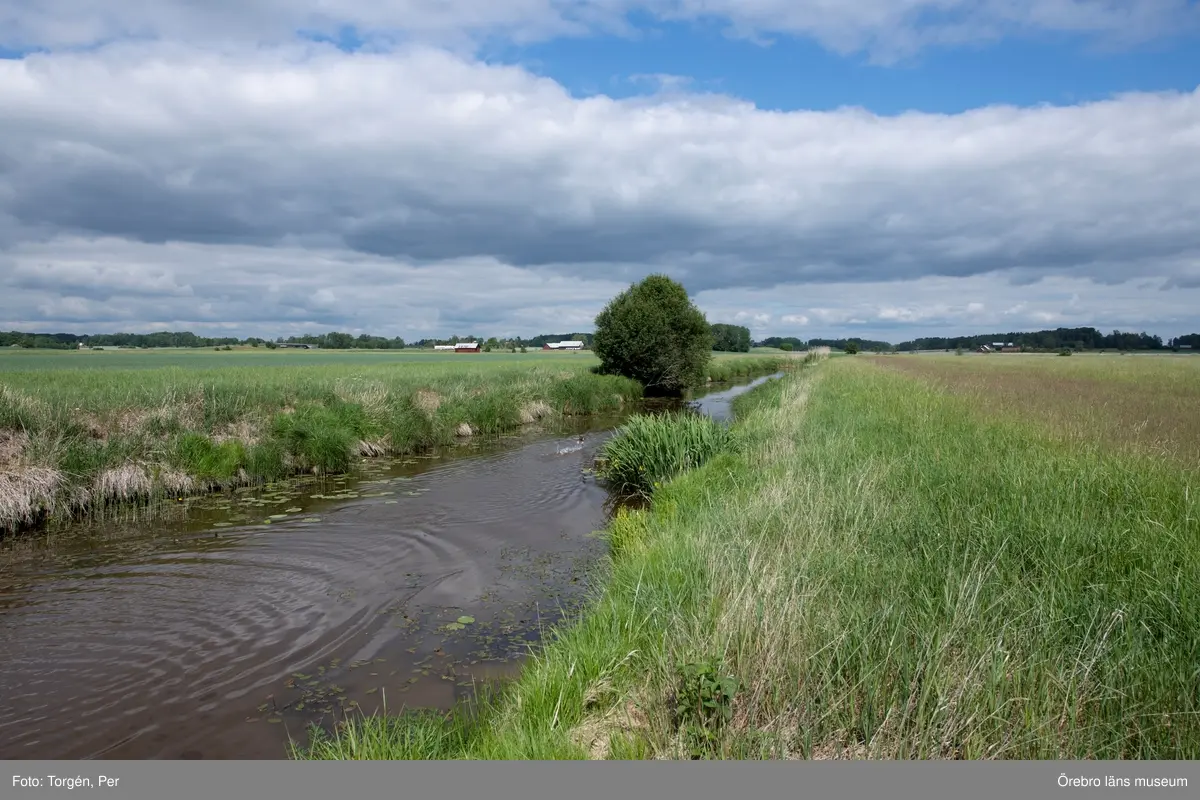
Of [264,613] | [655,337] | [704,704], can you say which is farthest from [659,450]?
[655,337]

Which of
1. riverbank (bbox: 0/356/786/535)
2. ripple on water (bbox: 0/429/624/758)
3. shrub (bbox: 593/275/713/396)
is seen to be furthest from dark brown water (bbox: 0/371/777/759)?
shrub (bbox: 593/275/713/396)

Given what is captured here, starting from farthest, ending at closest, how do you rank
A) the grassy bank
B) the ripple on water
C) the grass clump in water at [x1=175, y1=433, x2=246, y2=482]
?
the grass clump in water at [x1=175, y1=433, x2=246, y2=482]
the ripple on water
the grassy bank

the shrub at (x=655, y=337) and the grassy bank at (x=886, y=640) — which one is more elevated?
the shrub at (x=655, y=337)

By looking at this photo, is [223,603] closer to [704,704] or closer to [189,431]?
[704,704]

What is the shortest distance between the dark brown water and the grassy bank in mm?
1118

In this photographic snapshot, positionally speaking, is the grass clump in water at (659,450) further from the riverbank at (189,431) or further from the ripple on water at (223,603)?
the riverbank at (189,431)

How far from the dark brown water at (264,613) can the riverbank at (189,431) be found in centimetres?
97

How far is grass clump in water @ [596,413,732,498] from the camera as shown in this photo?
43.5ft

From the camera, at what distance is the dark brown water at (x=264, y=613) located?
214 inches

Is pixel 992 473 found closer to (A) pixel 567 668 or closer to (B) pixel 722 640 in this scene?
(B) pixel 722 640

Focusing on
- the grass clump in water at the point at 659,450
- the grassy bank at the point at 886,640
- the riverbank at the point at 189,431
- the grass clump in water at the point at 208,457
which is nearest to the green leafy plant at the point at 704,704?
the grassy bank at the point at 886,640

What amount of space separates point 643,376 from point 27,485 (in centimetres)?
3291

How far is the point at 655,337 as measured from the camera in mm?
40125

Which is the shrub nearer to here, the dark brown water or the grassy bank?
the dark brown water
